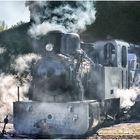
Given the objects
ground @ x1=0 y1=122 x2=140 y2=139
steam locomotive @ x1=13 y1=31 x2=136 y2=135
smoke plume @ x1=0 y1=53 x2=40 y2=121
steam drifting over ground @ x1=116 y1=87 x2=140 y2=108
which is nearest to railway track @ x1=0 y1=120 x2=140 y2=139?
ground @ x1=0 y1=122 x2=140 y2=139

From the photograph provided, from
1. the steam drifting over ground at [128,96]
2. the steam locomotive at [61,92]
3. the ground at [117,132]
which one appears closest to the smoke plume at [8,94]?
the ground at [117,132]

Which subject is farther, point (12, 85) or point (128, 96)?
point (12, 85)

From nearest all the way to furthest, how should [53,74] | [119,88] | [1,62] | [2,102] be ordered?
[53,74], [119,88], [2,102], [1,62]

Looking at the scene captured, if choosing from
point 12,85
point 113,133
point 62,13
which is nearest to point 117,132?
point 113,133

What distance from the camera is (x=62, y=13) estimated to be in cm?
1477

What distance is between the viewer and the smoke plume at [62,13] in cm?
1381

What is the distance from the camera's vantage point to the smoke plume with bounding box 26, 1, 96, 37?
13812 mm

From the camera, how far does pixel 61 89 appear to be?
34.7 ft

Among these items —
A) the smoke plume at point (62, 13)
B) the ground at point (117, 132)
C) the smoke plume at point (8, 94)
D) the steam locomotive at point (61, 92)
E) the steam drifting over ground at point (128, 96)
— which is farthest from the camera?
the smoke plume at point (8, 94)

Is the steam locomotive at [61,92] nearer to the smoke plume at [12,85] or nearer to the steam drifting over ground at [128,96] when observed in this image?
the steam drifting over ground at [128,96]

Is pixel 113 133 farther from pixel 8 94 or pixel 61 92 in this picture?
pixel 8 94

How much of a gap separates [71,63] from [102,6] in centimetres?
1733

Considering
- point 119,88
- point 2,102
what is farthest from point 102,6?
point 119,88

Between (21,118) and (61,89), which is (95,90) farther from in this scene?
(21,118)
